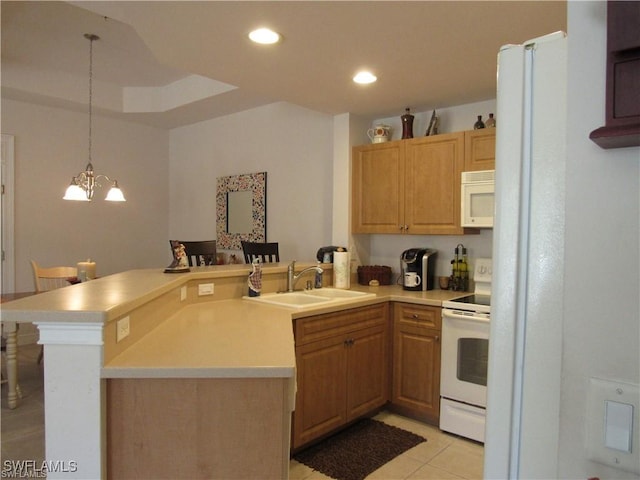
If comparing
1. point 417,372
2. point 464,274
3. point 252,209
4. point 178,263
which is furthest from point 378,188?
point 178,263

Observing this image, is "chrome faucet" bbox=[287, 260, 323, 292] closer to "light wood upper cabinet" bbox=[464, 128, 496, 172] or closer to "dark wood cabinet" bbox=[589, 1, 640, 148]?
"light wood upper cabinet" bbox=[464, 128, 496, 172]

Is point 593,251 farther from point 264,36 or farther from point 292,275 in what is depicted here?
point 292,275

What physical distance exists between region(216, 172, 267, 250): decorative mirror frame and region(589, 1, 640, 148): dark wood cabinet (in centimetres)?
434

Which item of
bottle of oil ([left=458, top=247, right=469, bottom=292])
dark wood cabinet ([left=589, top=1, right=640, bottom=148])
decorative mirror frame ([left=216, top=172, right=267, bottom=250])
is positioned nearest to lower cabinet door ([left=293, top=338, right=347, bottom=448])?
bottle of oil ([left=458, top=247, right=469, bottom=292])

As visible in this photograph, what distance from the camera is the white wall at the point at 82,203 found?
4738mm

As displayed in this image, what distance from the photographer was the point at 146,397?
1474 millimetres

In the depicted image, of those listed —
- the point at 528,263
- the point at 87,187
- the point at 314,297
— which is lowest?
the point at 314,297

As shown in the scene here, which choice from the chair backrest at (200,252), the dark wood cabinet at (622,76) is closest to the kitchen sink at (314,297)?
the chair backrest at (200,252)

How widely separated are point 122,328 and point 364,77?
2203mm

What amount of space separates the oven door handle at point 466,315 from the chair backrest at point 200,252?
6.70 feet

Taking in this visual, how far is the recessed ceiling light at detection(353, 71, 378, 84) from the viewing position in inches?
113

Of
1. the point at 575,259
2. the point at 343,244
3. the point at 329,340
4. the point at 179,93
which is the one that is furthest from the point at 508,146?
the point at 179,93

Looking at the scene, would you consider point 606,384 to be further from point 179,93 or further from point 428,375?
point 179,93

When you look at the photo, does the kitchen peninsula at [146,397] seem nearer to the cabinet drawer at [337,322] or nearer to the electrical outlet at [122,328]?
the electrical outlet at [122,328]
